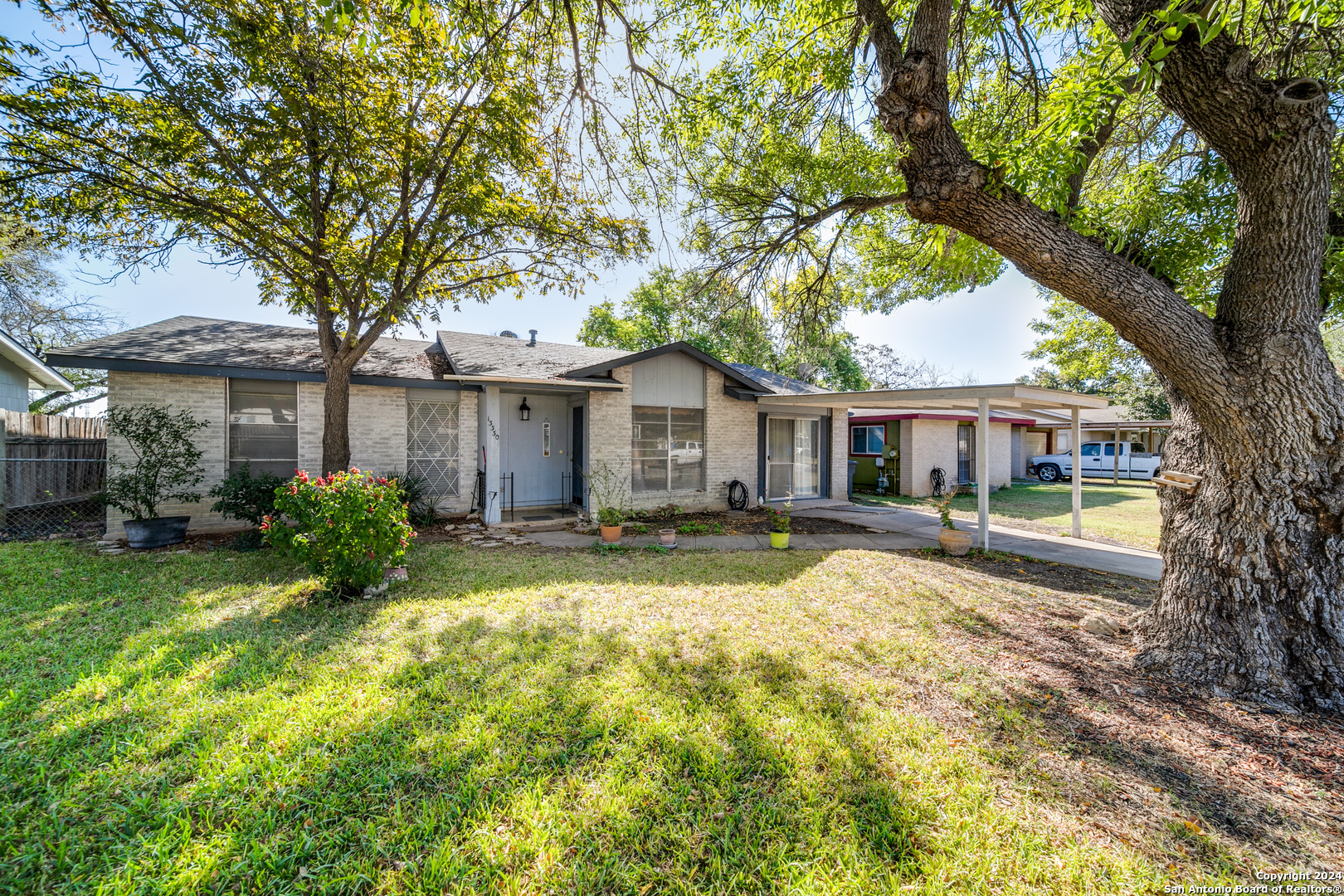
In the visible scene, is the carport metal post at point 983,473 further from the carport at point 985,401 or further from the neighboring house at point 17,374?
the neighboring house at point 17,374

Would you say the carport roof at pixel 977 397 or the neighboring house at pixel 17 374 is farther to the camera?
the neighboring house at pixel 17 374

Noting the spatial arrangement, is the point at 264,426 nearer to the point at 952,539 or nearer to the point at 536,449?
the point at 536,449

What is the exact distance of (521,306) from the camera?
33.2 feet

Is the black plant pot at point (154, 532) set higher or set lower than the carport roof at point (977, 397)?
lower

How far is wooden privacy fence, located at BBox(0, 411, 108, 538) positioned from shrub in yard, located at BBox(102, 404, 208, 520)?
0.98 meters

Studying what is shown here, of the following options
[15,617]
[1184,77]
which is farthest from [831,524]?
[15,617]

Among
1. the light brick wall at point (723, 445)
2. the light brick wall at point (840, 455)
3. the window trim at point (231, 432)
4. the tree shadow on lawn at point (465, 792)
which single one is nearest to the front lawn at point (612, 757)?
the tree shadow on lawn at point (465, 792)

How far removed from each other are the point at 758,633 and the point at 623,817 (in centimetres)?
230

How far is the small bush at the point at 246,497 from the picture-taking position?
23.5 feet

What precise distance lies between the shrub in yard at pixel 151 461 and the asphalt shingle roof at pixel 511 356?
4.08 m

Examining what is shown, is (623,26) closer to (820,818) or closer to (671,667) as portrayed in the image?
(671,667)

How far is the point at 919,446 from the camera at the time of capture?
14914 millimetres

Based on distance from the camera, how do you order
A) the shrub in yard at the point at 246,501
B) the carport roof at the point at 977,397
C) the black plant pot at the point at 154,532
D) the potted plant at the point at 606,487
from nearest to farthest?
the black plant pot at the point at 154,532 → the shrub in yard at the point at 246,501 → the carport roof at the point at 977,397 → the potted plant at the point at 606,487

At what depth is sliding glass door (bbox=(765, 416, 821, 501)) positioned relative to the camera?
40.8 feet
